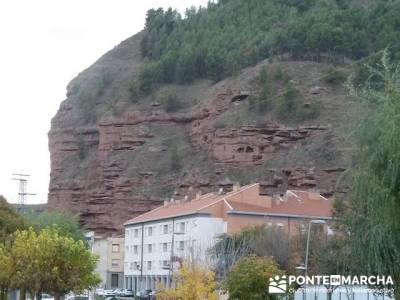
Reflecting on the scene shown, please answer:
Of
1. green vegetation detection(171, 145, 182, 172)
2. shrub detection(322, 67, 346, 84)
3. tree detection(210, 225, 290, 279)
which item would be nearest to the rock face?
green vegetation detection(171, 145, 182, 172)

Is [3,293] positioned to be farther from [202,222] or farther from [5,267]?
[202,222]

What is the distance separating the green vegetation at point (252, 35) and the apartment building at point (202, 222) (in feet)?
107

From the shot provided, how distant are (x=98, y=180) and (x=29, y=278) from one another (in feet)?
301

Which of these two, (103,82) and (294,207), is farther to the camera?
(103,82)

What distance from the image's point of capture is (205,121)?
126 metres

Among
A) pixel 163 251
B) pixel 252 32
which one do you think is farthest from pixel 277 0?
pixel 163 251

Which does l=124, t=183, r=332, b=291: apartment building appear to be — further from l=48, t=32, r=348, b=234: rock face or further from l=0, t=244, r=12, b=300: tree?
l=0, t=244, r=12, b=300: tree

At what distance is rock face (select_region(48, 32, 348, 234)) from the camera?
113812 mm

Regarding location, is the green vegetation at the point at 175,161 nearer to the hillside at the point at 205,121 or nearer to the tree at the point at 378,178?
the hillside at the point at 205,121

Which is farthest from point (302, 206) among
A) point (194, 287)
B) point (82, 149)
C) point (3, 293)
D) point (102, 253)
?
point (82, 149)

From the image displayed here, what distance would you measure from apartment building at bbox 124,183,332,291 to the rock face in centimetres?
1632

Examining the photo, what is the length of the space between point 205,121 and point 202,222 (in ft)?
142

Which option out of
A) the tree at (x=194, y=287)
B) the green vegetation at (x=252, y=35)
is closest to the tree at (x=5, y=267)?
the tree at (x=194, y=287)

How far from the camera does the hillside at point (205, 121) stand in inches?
4567
